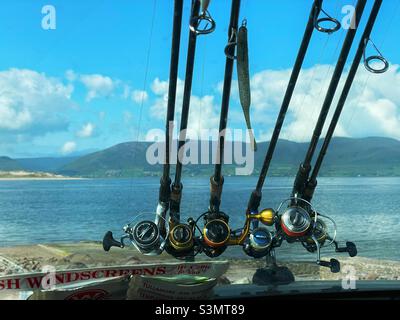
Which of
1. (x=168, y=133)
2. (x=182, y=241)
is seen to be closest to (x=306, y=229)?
(x=182, y=241)

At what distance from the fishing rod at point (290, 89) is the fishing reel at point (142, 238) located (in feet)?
2.77

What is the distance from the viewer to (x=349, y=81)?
6.43 meters

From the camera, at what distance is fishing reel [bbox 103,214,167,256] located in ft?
19.0

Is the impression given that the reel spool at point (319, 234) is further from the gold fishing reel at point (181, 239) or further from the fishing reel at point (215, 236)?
the gold fishing reel at point (181, 239)

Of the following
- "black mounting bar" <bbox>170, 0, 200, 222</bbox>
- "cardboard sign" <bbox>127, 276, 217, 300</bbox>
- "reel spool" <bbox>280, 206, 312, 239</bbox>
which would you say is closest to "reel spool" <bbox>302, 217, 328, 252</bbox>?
"reel spool" <bbox>280, 206, 312, 239</bbox>

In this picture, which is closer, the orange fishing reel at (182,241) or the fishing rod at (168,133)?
the fishing rod at (168,133)

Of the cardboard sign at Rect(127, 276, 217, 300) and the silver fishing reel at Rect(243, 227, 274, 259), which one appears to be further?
the silver fishing reel at Rect(243, 227, 274, 259)

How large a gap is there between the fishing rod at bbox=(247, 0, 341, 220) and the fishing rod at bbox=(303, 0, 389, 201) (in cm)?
54

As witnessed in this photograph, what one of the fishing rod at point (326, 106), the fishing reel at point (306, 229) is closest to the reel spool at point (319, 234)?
the fishing reel at point (306, 229)

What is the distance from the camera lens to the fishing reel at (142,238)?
19.0 feet

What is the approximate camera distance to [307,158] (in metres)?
6.65

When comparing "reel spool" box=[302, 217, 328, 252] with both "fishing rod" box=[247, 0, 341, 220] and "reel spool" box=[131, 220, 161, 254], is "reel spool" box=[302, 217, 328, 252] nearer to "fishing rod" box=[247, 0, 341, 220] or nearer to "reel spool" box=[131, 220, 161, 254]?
"fishing rod" box=[247, 0, 341, 220]
